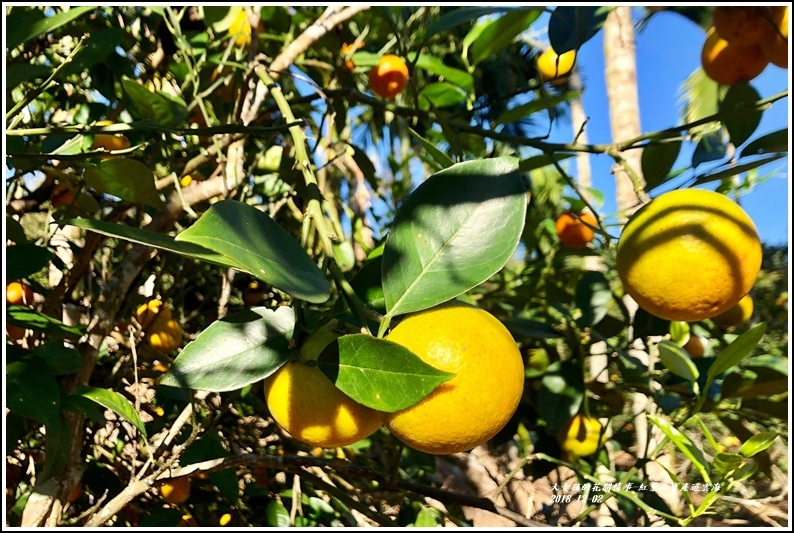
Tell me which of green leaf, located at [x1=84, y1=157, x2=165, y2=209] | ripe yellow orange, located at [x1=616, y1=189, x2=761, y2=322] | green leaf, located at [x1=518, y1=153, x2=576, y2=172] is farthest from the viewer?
green leaf, located at [x1=518, y1=153, x2=576, y2=172]

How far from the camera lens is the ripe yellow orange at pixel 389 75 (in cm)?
91

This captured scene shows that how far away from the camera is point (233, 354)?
0.34 meters

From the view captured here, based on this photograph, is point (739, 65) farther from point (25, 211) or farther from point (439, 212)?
point (25, 211)

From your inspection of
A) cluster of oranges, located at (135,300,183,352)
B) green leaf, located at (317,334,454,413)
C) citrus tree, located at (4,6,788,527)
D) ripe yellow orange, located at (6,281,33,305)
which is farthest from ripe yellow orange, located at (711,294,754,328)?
ripe yellow orange, located at (6,281,33,305)

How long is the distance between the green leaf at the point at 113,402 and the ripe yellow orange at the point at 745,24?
25.0 inches

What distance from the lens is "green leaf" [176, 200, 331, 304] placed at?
273mm

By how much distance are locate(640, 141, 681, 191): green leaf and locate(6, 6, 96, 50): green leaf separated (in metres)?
0.54

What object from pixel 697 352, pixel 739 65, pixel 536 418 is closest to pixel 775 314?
pixel 697 352

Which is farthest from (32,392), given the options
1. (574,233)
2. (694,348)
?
(694,348)

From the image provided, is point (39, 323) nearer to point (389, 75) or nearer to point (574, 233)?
point (389, 75)

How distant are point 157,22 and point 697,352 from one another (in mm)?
1015

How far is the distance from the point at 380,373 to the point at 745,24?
17.9 inches

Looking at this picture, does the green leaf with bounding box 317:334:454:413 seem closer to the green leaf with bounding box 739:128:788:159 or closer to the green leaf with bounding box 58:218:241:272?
the green leaf with bounding box 58:218:241:272

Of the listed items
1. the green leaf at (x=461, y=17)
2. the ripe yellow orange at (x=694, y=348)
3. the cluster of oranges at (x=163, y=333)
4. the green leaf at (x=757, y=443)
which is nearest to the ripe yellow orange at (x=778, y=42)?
the green leaf at (x=461, y=17)
